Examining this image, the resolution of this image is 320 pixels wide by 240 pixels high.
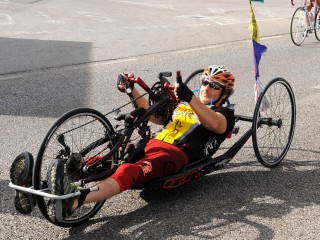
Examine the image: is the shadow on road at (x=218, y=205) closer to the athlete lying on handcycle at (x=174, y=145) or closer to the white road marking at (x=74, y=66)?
the athlete lying on handcycle at (x=174, y=145)

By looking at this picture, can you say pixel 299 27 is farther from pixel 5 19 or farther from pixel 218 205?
pixel 218 205

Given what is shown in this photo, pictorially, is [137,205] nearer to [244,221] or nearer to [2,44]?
[244,221]

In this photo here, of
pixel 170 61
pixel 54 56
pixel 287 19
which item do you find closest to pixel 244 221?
pixel 170 61

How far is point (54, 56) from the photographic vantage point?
9938 millimetres

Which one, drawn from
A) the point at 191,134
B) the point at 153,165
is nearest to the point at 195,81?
the point at 191,134

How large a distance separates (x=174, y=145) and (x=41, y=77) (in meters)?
4.57

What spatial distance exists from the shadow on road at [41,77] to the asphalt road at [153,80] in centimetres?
2

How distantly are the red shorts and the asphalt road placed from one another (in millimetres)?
313

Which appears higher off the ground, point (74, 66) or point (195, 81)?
point (195, 81)

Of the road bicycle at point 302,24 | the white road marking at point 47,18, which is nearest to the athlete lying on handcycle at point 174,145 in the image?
the road bicycle at point 302,24

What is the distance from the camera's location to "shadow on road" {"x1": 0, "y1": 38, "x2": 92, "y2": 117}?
710 centimetres

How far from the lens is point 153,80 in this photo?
28.1ft

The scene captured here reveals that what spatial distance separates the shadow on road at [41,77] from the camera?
23.3ft

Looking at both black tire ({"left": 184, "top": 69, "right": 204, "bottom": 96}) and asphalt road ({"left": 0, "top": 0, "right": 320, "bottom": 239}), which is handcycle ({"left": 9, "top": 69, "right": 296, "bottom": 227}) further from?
black tire ({"left": 184, "top": 69, "right": 204, "bottom": 96})
